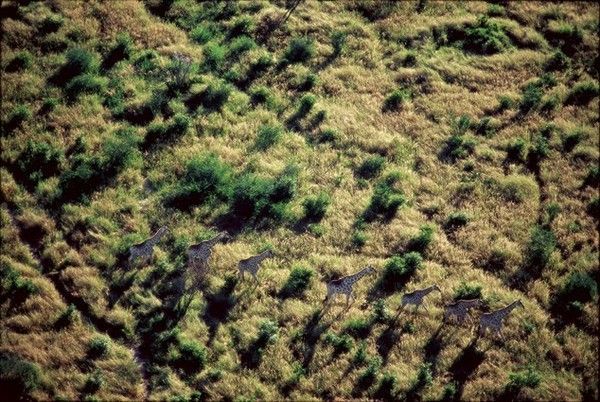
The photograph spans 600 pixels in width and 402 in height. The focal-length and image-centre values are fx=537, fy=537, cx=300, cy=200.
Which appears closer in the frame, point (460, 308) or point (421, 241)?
point (460, 308)

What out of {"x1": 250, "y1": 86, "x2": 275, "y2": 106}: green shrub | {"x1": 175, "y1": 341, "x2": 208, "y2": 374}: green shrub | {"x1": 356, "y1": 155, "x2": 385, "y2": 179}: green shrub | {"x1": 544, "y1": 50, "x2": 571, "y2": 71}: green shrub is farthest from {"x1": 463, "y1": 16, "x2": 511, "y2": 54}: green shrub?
{"x1": 175, "y1": 341, "x2": 208, "y2": 374}: green shrub

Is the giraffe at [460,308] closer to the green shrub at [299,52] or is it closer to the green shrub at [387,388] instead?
the green shrub at [387,388]

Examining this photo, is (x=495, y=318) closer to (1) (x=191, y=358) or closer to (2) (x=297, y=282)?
(2) (x=297, y=282)

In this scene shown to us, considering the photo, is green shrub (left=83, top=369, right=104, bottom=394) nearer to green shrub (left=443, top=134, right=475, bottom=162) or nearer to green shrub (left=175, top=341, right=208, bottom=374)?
green shrub (left=175, top=341, right=208, bottom=374)

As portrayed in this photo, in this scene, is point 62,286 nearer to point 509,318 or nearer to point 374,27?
point 509,318

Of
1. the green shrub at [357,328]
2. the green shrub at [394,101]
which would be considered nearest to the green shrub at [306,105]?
the green shrub at [394,101]

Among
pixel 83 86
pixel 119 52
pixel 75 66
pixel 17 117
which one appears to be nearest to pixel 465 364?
pixel 83 86
